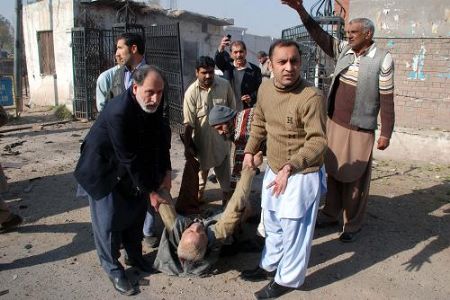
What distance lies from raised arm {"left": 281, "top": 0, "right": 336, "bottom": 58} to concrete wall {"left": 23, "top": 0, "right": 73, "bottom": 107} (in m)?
8.03

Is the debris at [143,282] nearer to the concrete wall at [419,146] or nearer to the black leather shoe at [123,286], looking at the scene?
the black leather shoe at [123,286]

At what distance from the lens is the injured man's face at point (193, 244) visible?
10.0ft

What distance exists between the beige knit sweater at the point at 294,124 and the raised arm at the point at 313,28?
1.10m

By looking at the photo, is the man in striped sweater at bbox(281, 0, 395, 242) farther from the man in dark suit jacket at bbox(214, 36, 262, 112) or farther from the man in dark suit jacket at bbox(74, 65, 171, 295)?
the man in dark suit jacket at bbox(74, 65, 171, 295)

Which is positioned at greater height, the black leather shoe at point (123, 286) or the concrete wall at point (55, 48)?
the concrete wall at point (55, 48)

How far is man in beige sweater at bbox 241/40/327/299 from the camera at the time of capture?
2578mm

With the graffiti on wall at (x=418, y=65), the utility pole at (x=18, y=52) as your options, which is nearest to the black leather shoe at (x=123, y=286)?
the graffiti on wall at (x=418, y=65)

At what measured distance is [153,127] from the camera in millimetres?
2951

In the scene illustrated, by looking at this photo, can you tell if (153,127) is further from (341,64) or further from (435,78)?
(435,78)

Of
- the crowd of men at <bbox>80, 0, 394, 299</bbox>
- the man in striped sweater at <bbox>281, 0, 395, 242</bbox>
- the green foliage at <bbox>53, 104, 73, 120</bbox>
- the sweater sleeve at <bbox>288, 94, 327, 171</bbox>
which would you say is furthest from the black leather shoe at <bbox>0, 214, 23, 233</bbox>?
the green foliage at <bbox>53, 104, 73, 120</bbox>

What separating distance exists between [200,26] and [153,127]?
1131 cm

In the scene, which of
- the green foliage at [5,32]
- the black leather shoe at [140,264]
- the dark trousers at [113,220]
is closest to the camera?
the dark trousers at [113,220]

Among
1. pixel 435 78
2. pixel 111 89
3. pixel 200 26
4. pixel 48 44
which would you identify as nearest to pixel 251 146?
pixel 111 89

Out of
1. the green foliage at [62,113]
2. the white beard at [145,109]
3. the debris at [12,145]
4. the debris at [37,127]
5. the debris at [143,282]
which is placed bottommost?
the debris at [143,282]
